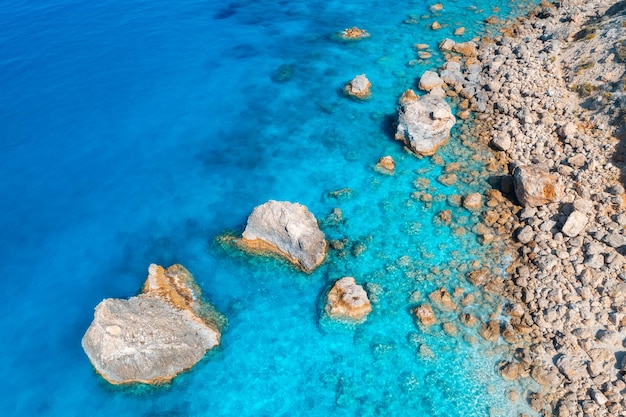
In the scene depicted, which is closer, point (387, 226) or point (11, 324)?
point (11, 324)

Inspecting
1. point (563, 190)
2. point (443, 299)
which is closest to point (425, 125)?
point (563, 190)

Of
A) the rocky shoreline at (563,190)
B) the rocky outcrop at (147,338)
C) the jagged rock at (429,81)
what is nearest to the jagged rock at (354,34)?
the jagged rock at (429,81)

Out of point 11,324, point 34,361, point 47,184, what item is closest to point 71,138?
point 47,184

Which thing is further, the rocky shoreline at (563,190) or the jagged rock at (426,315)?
the jagged rock at (426,315)

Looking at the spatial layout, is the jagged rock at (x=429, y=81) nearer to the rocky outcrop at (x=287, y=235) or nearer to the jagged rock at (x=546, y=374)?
the rocky outcrop at (x=287, y=235)

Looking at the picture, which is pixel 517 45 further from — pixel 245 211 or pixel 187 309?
pixel 187 309

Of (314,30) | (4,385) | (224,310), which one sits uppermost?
(314,30)

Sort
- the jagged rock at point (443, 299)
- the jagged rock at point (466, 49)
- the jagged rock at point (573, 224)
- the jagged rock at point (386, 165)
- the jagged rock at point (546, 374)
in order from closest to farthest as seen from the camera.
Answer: the jagged rock at point (546, 374) → the jagged rock at point (443, 299) → the jagged rock at point (573, 224) → the jagged rock at point (386, 165) → the jagged rock at point (466, 49)
